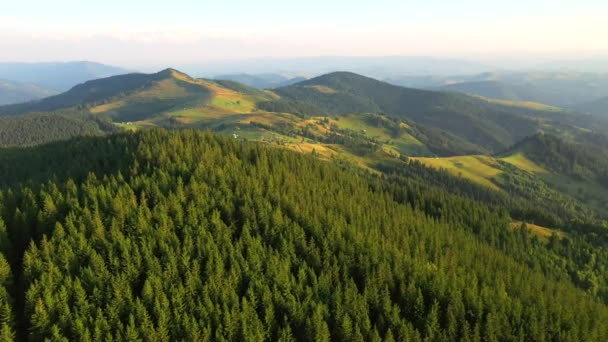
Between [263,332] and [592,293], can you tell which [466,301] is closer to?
[263,332]

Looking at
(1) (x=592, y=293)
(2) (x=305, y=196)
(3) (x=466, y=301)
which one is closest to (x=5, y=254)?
(2) (x=305, y=196)

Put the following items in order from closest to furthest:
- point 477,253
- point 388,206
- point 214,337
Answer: point 214,337 < point 477,253 < point 388,206

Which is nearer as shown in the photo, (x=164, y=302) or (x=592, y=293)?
(x=164, y=302)

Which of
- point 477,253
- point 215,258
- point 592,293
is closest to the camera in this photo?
point 215,258

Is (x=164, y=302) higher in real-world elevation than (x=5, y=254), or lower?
lower

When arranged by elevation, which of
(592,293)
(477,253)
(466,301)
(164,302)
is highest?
(164,302)

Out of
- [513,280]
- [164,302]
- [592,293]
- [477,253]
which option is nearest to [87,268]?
[164,302]
